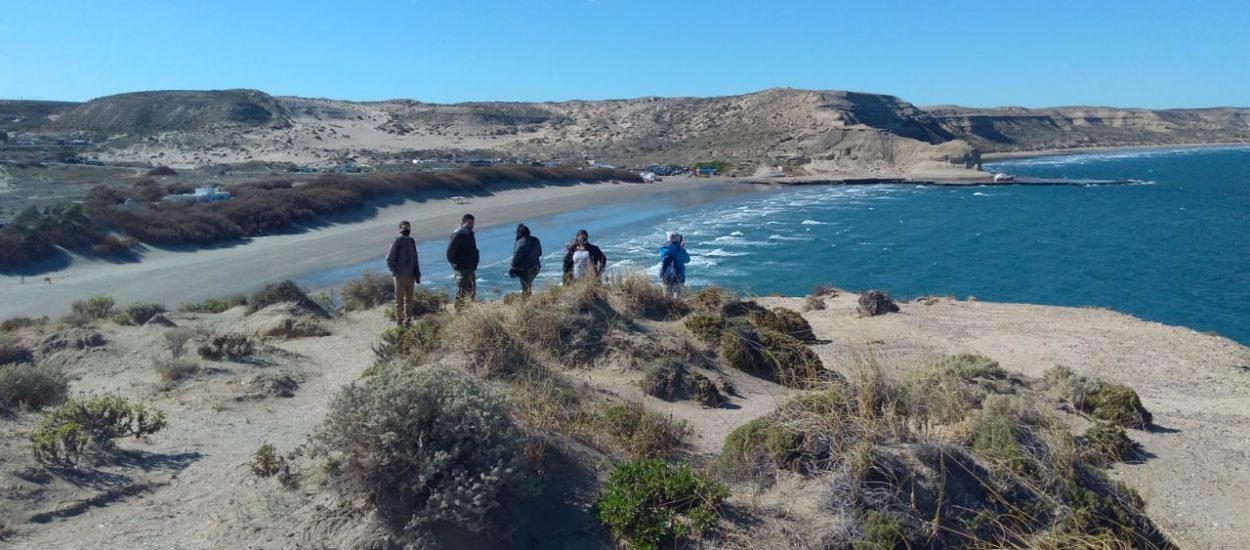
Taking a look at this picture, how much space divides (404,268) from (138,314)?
494cm

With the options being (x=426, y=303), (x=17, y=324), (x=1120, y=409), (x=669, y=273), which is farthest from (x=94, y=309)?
(x=1120, y=409)

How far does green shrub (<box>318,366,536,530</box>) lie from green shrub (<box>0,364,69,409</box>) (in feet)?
12.0

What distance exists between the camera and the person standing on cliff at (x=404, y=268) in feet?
37.4

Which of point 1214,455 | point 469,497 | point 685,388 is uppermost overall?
point 469,497

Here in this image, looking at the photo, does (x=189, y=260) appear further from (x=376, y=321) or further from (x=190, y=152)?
(x=190, y=152)

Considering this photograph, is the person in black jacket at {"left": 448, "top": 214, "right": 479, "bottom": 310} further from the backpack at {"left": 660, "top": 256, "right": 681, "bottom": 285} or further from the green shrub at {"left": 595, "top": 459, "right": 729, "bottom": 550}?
the green shrub at {"left": 595, "top": 459, "right": 729, "bottom": 550}

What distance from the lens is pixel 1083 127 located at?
16512 centimetres

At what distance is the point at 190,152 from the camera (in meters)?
69.7

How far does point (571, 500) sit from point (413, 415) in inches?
48.3

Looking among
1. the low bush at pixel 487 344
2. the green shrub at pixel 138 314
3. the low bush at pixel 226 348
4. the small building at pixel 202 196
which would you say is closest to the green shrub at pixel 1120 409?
the low bush at pixel 487 344

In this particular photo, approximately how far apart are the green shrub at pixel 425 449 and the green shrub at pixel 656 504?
55cm

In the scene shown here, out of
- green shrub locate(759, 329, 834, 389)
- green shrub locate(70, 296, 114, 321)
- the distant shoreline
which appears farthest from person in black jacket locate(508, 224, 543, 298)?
the distant shoreline

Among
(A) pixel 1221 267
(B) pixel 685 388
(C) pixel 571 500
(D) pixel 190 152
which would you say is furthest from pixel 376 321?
(D) pixel 190 152

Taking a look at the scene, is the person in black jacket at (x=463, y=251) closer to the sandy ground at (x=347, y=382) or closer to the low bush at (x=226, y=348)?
the sandy ground at (x=347, y=382)
